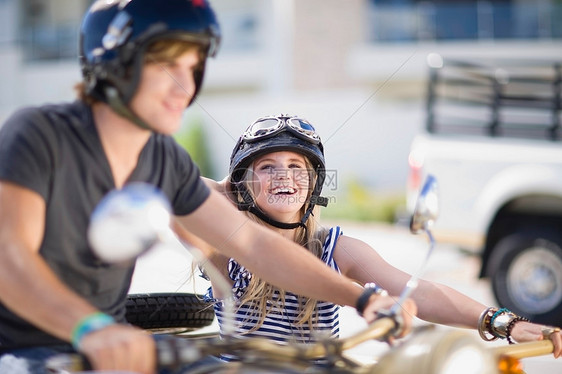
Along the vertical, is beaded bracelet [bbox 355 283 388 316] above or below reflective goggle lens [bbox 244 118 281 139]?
below

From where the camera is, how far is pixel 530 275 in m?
7.62

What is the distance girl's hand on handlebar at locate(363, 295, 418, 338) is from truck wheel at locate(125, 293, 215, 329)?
1.22m

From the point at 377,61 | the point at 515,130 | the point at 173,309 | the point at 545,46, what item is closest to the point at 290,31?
the point at 377,61

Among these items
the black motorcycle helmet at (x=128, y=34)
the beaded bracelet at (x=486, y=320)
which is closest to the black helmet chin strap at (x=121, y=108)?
the black motorcycle helmet at (x=128, y=34)

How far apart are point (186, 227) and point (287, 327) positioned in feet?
2.61

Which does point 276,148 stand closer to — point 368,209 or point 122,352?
point 122,352

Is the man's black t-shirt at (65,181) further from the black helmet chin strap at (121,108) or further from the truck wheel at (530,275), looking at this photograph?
the truck wheel at (530,275)

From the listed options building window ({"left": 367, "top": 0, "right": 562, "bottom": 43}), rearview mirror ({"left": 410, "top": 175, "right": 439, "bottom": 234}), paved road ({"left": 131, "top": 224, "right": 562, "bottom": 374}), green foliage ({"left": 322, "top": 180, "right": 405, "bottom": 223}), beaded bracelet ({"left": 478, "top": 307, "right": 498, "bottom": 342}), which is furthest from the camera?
building window ({"left": 367, "top": 0, "right": 562, "bottom": 43})

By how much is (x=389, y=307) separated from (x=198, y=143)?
743 inches

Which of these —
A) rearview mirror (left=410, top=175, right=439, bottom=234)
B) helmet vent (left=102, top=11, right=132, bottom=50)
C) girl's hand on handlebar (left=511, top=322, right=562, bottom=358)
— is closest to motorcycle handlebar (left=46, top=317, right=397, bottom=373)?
rearview mirror (left=410, top=175, right=439, bottom=234)

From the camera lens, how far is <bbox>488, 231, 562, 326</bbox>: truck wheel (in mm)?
7508

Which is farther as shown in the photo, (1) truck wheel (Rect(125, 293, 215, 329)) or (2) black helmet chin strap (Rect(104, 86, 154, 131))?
(1) truck wheel (Rect(125, 293, 215, 329))

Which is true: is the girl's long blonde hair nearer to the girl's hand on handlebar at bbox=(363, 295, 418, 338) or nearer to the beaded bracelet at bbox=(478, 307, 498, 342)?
the beaded bracelet at bbox=(478, 307, 498, 342)

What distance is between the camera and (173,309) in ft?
11.4
